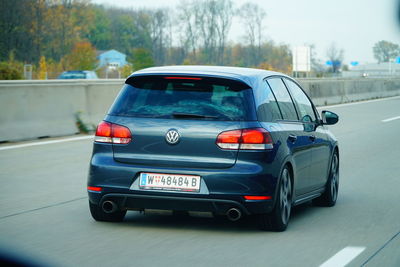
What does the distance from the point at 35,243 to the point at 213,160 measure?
1.53 meters

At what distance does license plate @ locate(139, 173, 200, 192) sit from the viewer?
22.7 feet

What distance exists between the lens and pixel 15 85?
15.9 metres

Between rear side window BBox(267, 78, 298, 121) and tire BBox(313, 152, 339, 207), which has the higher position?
rear side window BBox(267, 78, 298, 121)

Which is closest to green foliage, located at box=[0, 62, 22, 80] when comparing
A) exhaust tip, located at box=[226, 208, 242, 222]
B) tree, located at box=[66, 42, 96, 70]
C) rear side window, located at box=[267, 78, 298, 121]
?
rear side window, located at box=[267, 78, 298, 121]

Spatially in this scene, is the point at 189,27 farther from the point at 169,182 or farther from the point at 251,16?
the point at 169,182

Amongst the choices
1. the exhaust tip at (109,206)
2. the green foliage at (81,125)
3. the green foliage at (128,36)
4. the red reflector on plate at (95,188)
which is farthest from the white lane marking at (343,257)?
the green foliage at (128,36)

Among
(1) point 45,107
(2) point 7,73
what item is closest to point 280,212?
(1) point 45,107

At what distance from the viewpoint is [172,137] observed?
7.03 m

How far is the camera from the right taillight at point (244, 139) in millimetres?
6973

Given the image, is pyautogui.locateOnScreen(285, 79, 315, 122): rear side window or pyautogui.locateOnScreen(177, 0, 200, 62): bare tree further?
pyautogui.locateOnScreen(177, 0, 200, 62): bare tree

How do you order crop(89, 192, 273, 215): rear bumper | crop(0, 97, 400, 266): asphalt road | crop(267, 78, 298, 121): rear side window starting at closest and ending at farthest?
crop(0, 97, 400, 266): asphalt road, crop(89, 192, 273, 215): rear bumper, crop(267, 78, 298, 121): rear side window

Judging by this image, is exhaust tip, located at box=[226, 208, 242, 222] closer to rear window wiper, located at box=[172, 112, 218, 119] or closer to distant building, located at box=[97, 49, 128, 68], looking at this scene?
rear window wiper, located at box=[172, 112, 218, 119]

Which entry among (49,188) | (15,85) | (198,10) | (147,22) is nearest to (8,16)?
(198,10)

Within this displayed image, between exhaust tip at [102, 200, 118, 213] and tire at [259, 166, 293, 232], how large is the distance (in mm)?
1223
